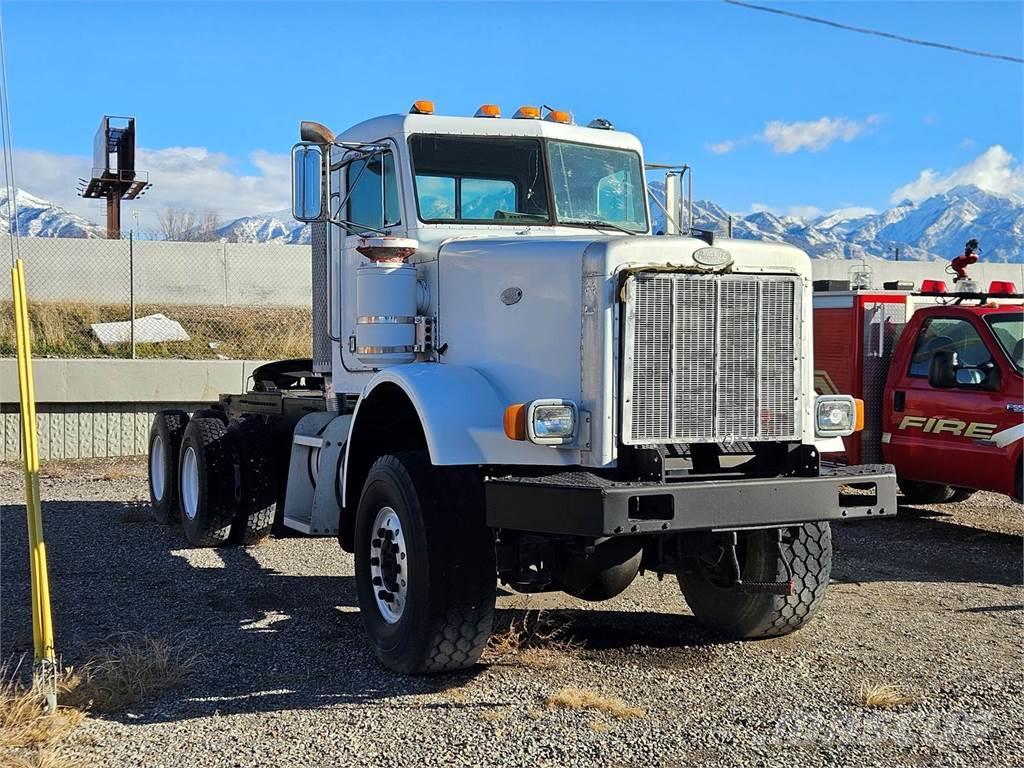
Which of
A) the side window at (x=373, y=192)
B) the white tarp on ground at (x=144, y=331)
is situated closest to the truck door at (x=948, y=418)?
the side window at (x=373, y=192)

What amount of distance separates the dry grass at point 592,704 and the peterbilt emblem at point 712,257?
204 cm

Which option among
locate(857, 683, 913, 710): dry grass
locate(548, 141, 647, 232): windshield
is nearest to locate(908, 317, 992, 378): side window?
locate(548, 141, 647, 232): windshield

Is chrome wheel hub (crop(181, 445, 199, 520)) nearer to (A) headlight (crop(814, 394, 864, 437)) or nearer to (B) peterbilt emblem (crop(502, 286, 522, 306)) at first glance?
(B) peterbilt emblem (crop(502, 286, 522, 306))

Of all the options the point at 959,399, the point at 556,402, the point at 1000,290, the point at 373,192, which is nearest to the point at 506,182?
the point at 373,192

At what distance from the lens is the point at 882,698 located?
5.22 m

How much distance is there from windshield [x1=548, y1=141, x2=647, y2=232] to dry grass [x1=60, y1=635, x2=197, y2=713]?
127 inches

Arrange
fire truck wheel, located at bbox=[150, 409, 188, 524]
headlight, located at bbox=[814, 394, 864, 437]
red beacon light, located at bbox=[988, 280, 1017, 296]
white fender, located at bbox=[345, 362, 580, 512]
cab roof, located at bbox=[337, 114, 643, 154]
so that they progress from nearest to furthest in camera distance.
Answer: white fender, located at bbox=[345, 362, 580, 512]
headlight, located at bbox=[814, 394, 864, 437]
cab roof, located at bbox=[337, 114, 643, 154]
fire truck wheel, located at bbox=[150, 409, 188, 524]
red beacon light, located at bbox=[988, 280, 1017, 296]

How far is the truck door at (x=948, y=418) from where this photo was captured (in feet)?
29.9

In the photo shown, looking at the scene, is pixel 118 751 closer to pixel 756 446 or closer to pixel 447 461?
pixel 447 461

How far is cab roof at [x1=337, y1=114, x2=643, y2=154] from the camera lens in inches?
267

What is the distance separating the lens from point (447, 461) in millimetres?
5293

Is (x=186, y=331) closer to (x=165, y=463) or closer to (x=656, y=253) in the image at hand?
(x=165, y=463)

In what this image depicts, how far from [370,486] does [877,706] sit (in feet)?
8.71

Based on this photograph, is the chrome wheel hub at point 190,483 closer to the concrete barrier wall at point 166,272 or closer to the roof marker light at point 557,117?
the roof marker light at point 557,117
